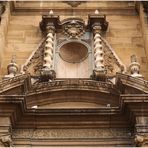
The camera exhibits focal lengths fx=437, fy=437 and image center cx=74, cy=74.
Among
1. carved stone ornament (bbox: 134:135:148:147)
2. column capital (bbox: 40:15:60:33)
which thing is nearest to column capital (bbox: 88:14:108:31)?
column capital (bbox: 40:15:60:33)

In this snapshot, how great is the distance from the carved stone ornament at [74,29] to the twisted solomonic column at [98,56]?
38 centimetres

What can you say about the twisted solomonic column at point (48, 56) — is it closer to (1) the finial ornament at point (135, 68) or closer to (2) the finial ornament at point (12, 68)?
(2) the finial ornament at point (12, 68)

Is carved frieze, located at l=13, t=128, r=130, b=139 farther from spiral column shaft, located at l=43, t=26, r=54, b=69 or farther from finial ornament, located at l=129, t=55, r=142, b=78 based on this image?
spiral column shaft, located at l=43, t=26, r=54, b=69

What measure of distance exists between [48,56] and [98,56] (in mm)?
1248

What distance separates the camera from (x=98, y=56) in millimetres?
10914

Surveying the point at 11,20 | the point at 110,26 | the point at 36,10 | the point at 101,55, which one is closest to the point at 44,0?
the point at 36,10

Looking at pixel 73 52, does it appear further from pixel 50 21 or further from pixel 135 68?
pixel 135 68

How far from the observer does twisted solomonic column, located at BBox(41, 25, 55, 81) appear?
1019 cm

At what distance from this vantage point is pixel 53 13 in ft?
41.8

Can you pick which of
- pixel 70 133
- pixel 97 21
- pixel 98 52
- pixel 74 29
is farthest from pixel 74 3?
pixel 70 133

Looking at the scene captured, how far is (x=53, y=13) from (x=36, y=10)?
0.61 m

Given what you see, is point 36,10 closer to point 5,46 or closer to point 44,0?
point 44,0

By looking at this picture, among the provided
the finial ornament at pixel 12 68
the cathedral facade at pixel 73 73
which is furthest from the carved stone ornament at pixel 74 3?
the finial ornament at pixel 12 68

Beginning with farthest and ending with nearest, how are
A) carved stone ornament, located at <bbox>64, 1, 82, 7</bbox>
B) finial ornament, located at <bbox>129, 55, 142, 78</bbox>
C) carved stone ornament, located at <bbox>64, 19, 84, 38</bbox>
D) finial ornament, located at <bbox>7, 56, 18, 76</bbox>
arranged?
1. carved stone ornament, located at <bbox>64, 1, 82, 7</bbox>
2. carved stone ornament, located at <bbox>64, 19, 84, 38</bbox>
3. finial ornament, located at <bbox>7, 56, 18, 76</bbox>
4. finial ornament, located at <bbox>129, 55, 142, 78</bbox>
